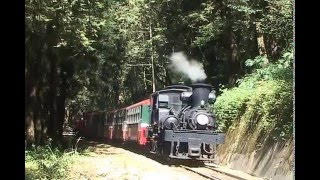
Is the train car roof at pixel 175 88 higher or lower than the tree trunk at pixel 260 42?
lower

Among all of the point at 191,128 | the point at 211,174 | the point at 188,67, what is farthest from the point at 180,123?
the point at 211,174

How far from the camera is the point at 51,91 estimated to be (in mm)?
11359

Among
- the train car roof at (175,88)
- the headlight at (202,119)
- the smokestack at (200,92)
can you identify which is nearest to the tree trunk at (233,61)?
the smokestack at (200,92)

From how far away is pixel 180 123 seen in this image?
308 inches

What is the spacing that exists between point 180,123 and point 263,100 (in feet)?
5.26

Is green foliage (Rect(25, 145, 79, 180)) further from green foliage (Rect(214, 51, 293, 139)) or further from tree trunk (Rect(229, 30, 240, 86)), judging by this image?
tree trunk (Rect(229, 30, 240, 86))

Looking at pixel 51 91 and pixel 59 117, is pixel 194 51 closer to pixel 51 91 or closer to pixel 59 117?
pixel 51 91

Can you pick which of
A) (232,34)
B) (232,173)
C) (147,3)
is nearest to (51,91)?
(147,3)

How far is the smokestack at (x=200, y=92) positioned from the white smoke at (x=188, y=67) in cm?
13

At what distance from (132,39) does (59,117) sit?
4.69 metres

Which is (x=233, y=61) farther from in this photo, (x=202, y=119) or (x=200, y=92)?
(x=202, y=119)

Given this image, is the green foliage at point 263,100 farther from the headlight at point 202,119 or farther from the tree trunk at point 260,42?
the headlight at point 202,119

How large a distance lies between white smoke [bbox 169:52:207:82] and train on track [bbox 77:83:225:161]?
159 mm

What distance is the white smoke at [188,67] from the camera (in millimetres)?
7457
